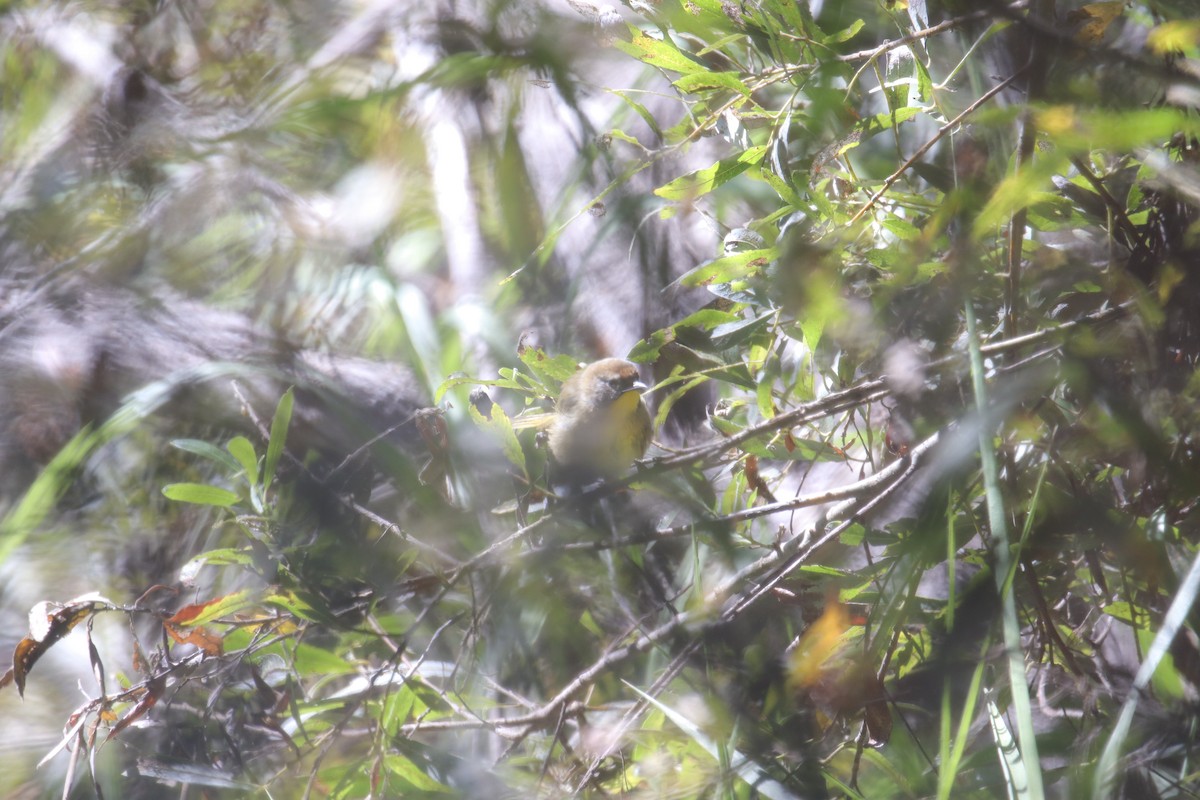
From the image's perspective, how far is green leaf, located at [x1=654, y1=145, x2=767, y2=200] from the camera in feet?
3.59

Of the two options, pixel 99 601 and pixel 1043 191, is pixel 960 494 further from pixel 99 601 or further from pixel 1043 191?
pixel 99 601

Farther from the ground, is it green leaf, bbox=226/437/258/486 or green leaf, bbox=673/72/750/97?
green leaf, bbox=673/72/750/97

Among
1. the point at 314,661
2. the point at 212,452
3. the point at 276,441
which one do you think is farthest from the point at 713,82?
the point at 314,661

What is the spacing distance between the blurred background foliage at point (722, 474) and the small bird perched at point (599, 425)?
7 centimetres

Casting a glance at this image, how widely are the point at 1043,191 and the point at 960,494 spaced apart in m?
0.34

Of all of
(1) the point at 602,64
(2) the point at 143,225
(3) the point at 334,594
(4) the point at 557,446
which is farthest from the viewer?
(2) the point at 143,225

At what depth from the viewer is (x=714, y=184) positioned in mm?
1143

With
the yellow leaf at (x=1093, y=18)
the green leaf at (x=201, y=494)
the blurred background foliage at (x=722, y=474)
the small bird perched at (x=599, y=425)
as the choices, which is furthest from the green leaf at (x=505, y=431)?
the yellow leaf at (x=1093, y=18)

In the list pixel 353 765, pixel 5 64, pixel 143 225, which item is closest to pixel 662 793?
pixel 353 765

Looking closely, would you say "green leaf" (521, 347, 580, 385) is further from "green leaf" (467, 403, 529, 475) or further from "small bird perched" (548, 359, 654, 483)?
"small bird perched" (548, 359, 654, 483)

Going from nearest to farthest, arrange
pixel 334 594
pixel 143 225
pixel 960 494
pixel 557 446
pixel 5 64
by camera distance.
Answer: pixel 960 494
pixel 334 594
pixel 557 446
pixel 143 225
pixel 5 64

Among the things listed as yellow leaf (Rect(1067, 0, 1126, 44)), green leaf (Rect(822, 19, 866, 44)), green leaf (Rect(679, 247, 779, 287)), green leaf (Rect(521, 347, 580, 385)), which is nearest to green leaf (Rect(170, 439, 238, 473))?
green leaf (Rect(521, 347, 580, 385))

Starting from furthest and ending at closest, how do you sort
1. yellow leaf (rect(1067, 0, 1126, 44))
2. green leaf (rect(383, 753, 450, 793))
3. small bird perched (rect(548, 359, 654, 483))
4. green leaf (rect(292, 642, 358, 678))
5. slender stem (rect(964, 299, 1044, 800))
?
small bird perched (rect(548, 359, 654, 483)) → green leaf (rect(292, 642, 358, 678)) → green leaf (rect(383, 753, 450, 793)) → yellow leaf (rect(1067, 0, 1126, 44)) → slender stem (rect(964, 299, 1044, 800))

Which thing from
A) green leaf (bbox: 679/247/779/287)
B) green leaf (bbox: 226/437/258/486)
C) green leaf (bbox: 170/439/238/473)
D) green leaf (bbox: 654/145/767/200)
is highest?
green leaf (bbox: 654/145/767/200)
